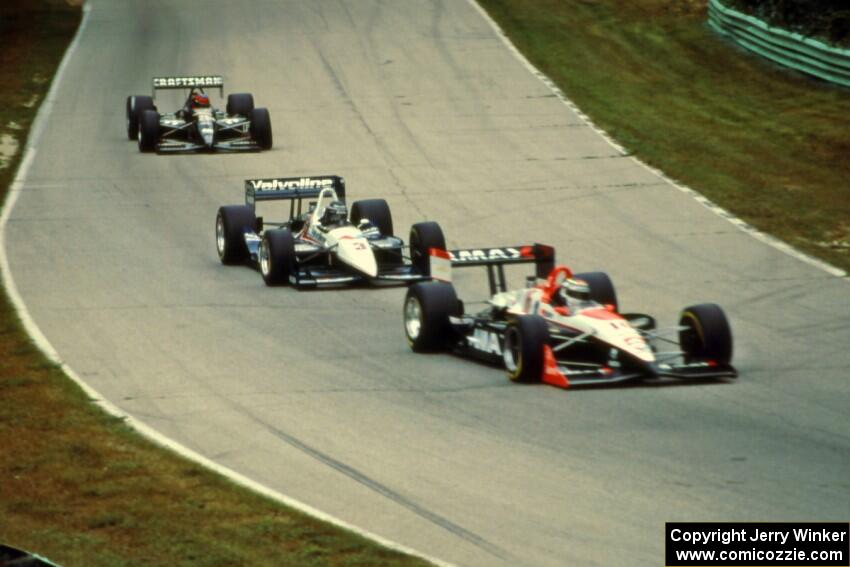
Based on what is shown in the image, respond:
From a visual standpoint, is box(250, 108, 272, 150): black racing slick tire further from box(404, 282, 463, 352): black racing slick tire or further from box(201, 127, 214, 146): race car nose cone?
box(404, 282, 463, 352): black racing slick tire

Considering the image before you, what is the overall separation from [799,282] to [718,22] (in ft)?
72.8

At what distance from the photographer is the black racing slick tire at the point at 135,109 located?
101 feet

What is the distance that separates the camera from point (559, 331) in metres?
15.0

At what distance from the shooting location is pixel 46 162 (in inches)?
1142

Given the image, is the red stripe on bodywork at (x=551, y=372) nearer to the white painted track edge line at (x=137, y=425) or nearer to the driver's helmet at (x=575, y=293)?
the driver's helmet at (x=575, y=293)

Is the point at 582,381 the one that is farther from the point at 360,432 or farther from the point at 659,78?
the point at 659,78

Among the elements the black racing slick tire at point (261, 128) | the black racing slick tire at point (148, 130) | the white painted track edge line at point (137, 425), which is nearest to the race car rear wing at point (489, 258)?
the white painted track edge line at point (137, 425)

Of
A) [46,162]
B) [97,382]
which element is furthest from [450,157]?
[97,382]

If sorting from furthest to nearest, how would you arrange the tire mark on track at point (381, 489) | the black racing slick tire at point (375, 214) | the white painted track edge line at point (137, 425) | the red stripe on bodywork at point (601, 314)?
the black racing slick tire at point (375, 214), the red stripe on bodywork at point (601, 314), the white painted track edge line at point (137, 425), the tire mark on track at point (381, 489)

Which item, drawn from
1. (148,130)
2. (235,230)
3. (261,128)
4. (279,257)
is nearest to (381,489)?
(279,257)

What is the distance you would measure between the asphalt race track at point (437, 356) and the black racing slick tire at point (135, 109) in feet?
1.38

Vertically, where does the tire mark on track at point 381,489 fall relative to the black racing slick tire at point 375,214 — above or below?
below

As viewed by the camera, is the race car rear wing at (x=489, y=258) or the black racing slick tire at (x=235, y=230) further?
the black racing slick tire at (x=235, y=230)

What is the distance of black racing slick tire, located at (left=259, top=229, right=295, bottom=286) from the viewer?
19453 millimetres
